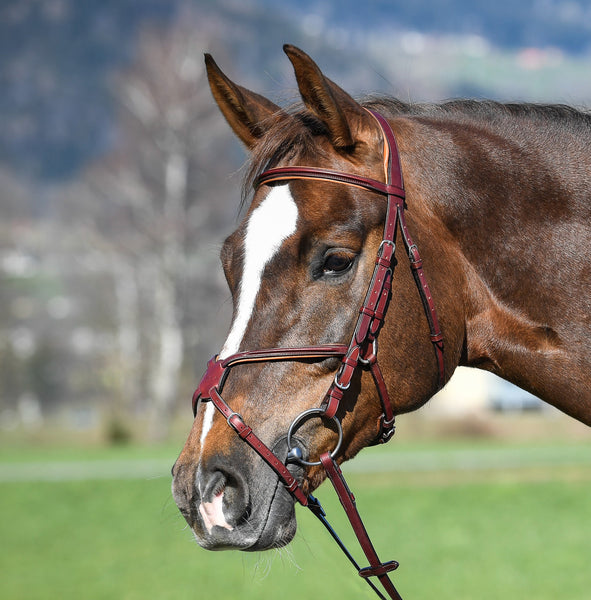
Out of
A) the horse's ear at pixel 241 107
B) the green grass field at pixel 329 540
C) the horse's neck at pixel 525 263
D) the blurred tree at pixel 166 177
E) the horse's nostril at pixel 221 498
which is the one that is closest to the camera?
the horse's nostril at pixel 221 498

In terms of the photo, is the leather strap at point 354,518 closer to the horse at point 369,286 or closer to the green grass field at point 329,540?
the horse at point 369,286

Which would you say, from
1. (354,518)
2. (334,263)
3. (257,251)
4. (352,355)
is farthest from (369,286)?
(354,518)

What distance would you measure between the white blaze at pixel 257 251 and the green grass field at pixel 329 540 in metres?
0.80

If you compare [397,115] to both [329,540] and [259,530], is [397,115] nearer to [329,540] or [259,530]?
[259,530]

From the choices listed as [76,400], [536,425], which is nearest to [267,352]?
[536,425]

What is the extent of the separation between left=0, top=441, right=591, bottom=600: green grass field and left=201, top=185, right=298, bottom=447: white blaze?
0.80m

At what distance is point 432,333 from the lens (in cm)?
270

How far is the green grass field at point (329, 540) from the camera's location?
845 cm

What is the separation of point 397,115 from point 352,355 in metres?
1.08

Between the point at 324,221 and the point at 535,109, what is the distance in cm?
108

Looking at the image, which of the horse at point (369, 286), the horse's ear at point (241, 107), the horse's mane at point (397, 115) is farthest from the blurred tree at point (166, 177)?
the horse at point (369, 286)

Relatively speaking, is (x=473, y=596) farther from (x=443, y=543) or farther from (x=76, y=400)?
(x=76, y=400)

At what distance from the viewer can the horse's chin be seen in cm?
241

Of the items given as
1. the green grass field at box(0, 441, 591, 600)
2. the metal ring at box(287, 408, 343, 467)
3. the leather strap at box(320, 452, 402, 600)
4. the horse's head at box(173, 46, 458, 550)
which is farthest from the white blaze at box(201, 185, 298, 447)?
the green grass field at box(0, 441, 591, 600)
